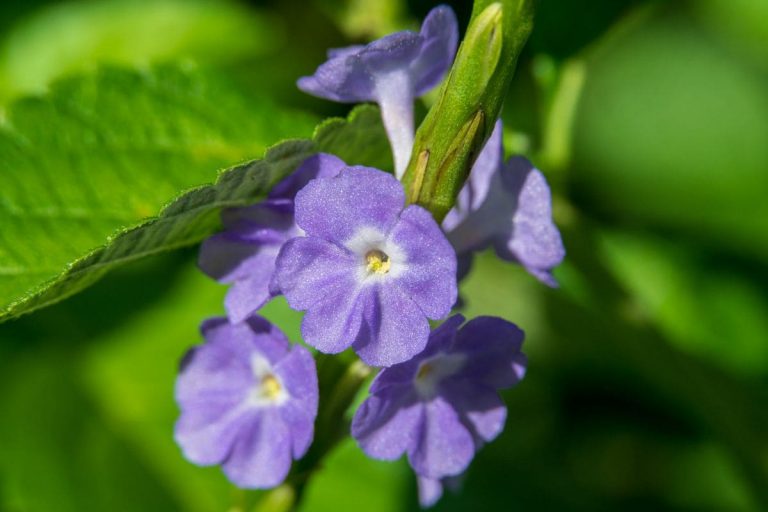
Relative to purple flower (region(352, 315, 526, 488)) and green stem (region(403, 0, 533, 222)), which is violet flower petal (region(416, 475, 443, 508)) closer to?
purple flower (region(352, 315, 526, 488))

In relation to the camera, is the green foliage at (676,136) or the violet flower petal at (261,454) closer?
the violet flower petal at (261,454)

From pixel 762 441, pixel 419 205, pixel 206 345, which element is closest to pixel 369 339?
pixel 419 205

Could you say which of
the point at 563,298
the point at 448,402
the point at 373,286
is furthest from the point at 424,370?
the point at 563,298

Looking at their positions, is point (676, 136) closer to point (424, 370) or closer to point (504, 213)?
point (504, 213)

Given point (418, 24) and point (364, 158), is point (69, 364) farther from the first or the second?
point (364, 158)

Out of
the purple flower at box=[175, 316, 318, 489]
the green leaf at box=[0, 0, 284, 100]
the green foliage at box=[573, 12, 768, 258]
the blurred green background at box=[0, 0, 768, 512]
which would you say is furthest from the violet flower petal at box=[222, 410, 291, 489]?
the green foliage at box=[573, 12, 768, 258]

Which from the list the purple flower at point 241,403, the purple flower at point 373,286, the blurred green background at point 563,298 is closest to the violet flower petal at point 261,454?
the purple flower at point 241,403

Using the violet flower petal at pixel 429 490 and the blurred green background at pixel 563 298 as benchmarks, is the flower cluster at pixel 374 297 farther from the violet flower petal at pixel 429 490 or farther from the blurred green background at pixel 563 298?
the blurred green background at pixel 563 298
